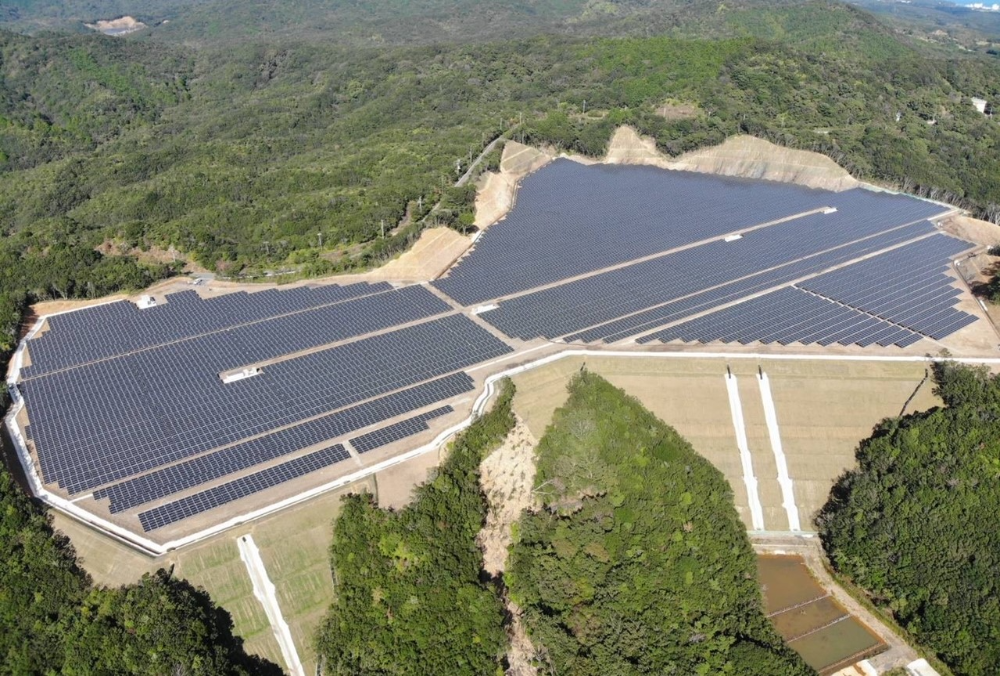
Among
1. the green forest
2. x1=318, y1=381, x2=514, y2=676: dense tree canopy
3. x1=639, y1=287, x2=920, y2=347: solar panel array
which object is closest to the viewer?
x1=318, y1=381, x2=514, y2=676: dense tree canopy

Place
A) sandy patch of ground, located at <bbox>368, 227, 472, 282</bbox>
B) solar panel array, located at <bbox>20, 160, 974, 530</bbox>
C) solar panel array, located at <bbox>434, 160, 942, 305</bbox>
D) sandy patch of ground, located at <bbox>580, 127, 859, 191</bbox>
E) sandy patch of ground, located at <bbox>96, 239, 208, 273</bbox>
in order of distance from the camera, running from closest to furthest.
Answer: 1. solar panel array, located at <bbox>20, 160, 974, 530</bbox>
2. sandy patch of ground, located at <bbox>368, 227, 472, 282</bbox>
3. solar panel array, located at <bbox>434, 160, 942, 305</bbox>
4. sandy patch of ground, located at <bbox>96, 239, 208, 273</bbox>
5. sandy patch of ground, located at <bbox>580, 127, 859, 191</bbox>

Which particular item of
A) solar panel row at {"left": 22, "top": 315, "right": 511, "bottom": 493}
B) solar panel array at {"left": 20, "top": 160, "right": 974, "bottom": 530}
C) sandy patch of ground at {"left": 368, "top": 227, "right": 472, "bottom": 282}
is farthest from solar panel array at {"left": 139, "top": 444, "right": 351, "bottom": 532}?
sandy patch of ground at {"left": 368, "top": 227, "right": 472, "bottom": 282}

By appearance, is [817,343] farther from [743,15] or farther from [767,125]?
[743,15]

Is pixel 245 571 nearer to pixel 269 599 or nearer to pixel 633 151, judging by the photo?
pixel 269 599

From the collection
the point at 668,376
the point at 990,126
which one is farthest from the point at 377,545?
the point at 990,126

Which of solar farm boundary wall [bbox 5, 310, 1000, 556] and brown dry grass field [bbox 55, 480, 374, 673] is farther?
solar farm boundary wall [bbox 5, 310, 1000, 556]

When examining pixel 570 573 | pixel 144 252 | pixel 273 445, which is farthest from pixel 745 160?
pixel 273 445

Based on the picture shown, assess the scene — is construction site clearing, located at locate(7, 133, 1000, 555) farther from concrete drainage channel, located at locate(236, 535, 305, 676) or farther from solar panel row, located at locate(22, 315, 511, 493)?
concrete drainage channel, located at locate(236, 535, 305, 676)
